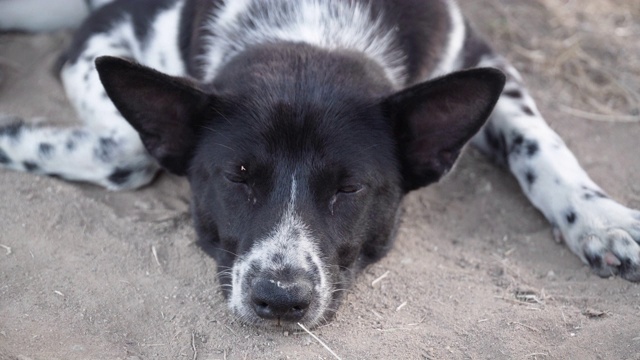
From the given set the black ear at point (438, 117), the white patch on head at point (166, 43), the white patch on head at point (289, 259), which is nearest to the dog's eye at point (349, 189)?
the white patch on head at point (289, 259)

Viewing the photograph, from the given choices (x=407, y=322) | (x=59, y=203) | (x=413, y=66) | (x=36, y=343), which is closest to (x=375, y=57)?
(x=413, y=66)

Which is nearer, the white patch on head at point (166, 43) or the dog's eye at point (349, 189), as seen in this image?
the dog's eye at point (349, 189)

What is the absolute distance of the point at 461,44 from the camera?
459 cm

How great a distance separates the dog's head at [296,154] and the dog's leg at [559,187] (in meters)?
0.72

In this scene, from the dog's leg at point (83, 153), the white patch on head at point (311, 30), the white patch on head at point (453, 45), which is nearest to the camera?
the white patch on head at point (311, 30)

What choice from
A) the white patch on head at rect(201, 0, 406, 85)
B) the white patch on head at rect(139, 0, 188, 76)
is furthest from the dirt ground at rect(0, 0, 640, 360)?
the white patch on head at rect(201, 0, 406, 85)

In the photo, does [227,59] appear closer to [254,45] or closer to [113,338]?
[254,45]

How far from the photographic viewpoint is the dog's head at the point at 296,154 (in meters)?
3.15

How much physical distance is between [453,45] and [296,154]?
159 cm

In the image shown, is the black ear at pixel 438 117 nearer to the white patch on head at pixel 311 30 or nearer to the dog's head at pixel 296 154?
the dog's head at pixel 296 154

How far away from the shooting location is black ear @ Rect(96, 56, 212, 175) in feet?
10.6

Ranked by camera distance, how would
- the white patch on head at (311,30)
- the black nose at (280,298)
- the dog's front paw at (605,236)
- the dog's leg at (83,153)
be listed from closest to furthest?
1. the black nose at (280,298)
2. the dog's front paw at (605,236)
3. the white patch on head at (311,30)
4. the dog's leg at (83,153)

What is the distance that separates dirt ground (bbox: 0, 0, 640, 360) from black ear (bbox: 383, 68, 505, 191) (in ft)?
1.53

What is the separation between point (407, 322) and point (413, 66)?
55.5 inches
